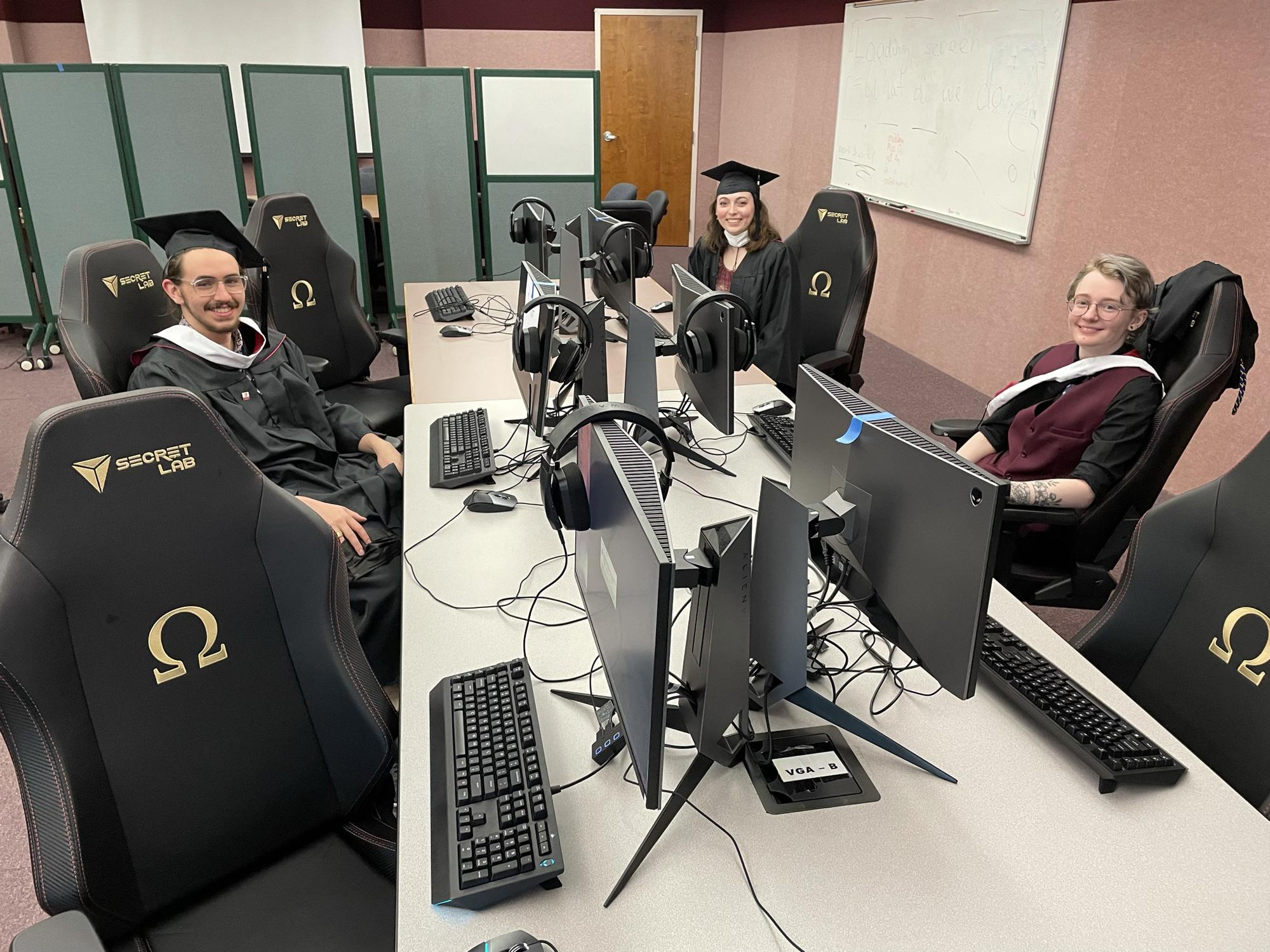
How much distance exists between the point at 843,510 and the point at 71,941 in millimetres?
1104

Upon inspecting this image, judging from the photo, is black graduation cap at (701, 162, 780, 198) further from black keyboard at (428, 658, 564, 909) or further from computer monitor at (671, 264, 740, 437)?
black keyboard at (428, 658, 564, 909)

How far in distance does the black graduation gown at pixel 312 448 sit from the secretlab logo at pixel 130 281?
214 millimetres

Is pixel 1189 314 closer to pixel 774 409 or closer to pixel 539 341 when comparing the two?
pixel 774 409

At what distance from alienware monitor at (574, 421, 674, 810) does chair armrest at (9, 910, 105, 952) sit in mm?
660

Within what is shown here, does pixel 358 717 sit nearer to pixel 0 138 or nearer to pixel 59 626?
pixel 59 626

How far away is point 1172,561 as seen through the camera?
1494 mm

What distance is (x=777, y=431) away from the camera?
2311 millimetres

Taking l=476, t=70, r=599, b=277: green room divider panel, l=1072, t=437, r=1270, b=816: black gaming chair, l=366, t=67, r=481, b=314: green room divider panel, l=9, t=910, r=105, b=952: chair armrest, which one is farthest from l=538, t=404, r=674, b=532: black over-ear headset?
l=366, t=67, r=481, b=314: green room divider panel

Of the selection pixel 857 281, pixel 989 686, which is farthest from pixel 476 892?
pixel 857 281

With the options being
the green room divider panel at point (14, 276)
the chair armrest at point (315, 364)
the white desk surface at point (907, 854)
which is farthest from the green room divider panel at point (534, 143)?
the white desk surface at point (907, 854)

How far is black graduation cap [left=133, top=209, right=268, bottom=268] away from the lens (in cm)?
220

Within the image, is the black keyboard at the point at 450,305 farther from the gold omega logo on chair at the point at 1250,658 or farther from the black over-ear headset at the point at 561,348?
the gold omega logo on chair at the point at 1250,658

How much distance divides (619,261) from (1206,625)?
1942mm

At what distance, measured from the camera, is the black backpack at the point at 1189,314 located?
1.93 meters
